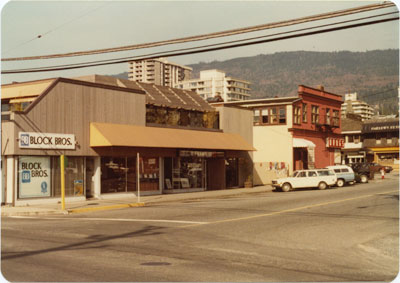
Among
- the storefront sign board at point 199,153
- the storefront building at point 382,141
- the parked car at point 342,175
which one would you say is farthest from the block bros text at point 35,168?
the storefront building at point 382,141

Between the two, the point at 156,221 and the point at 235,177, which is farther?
the point at 235,177


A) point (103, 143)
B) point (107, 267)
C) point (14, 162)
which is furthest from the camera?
point (103, 143)

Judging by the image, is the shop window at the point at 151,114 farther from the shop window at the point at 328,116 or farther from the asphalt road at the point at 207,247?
the shop window at the point at 328,116

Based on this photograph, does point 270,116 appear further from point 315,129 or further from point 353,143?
point 353,143

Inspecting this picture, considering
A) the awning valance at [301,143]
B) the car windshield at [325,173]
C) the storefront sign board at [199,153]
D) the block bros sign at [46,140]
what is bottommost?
the car windshield at [325,173]

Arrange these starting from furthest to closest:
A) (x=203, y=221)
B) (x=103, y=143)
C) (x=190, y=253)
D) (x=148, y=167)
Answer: (x=148, y=167)
(x=103, y=143)
(x=203, y=221)
(x=190, y=253)

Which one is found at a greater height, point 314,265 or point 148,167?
point 148,167

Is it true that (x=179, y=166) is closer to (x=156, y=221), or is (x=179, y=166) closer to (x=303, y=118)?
(x=156, y=221)

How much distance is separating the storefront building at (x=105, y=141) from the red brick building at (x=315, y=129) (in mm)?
14985

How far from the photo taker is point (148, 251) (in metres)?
12.3

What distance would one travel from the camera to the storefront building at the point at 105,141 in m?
26.6

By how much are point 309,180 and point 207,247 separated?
27654mm

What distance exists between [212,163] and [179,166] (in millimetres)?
5080

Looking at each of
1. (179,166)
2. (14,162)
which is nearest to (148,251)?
(14,162)
